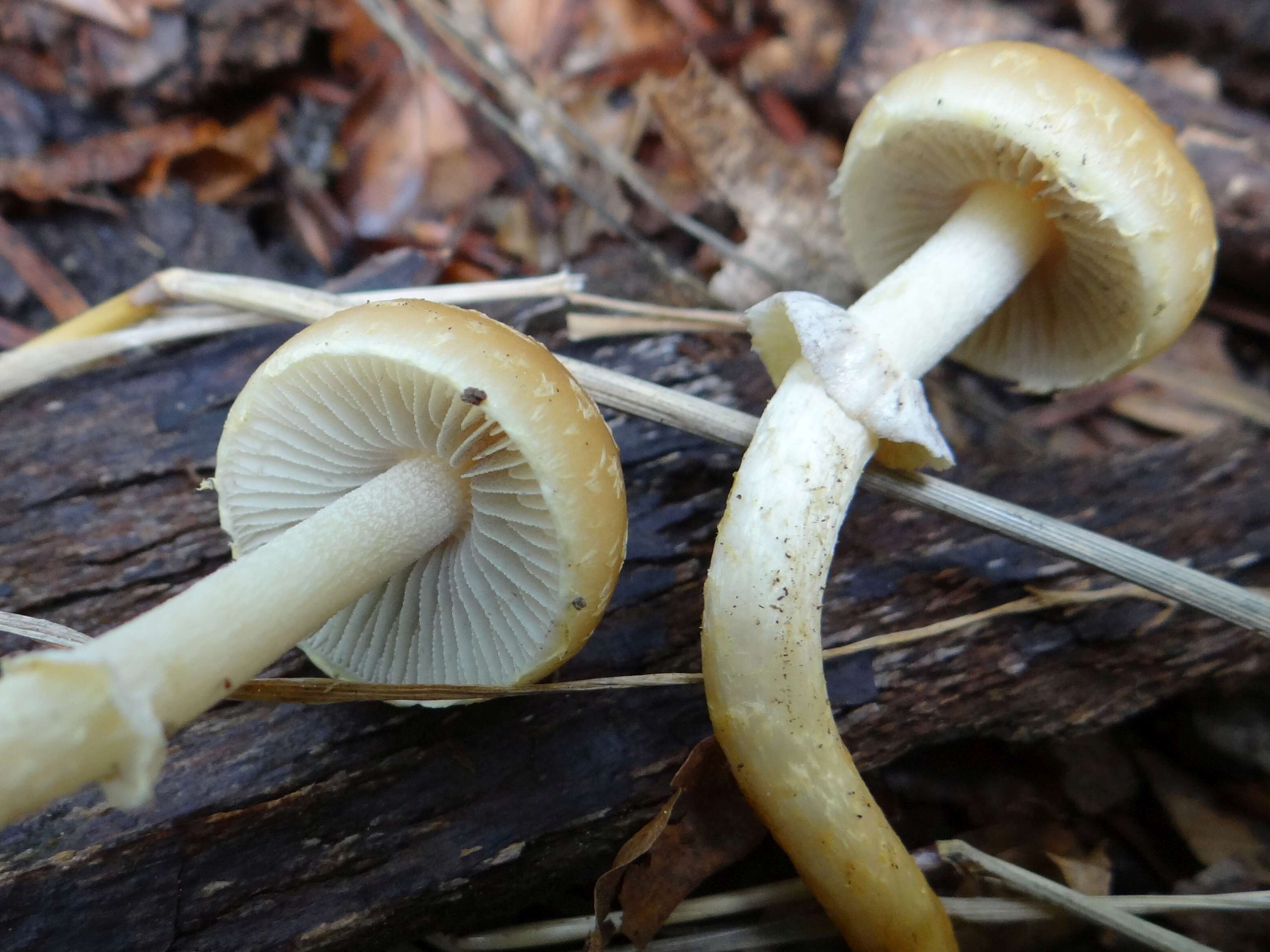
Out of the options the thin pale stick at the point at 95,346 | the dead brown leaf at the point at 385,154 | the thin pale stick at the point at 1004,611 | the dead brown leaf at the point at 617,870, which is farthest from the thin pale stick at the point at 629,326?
the dead brown leaf at the point at 617,870

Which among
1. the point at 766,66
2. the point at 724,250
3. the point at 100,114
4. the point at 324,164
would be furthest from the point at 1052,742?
the point at 100,114

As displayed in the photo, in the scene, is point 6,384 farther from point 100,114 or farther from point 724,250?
point 724,250

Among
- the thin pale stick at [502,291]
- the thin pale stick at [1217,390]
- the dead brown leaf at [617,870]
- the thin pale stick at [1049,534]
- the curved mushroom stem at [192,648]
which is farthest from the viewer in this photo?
the thin pale stick at [1217,390]

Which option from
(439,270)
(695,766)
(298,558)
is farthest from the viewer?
(439,270)

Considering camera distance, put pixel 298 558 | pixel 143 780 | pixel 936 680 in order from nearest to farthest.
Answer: pixel 143 780, pixel 298 558, pixel 936 680

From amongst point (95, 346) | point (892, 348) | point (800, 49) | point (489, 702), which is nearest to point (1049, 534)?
point (892, 348)

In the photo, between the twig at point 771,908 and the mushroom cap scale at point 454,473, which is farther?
the twig at point 771,908

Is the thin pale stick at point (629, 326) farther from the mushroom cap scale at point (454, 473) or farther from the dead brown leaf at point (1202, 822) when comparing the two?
the dead brown leaf at point (1202, 822)
